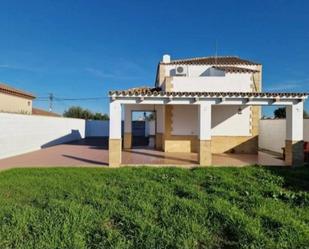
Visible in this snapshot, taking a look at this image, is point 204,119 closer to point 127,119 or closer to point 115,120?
point 115,120

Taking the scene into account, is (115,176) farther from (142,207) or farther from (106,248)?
(106,248)

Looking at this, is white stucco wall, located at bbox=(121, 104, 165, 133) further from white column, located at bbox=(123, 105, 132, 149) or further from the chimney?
the chimney

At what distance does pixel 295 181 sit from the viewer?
1046 centimetres

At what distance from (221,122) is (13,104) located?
2193 cm

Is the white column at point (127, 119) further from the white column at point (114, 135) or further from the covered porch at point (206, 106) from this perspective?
the white column at point (114, 135)

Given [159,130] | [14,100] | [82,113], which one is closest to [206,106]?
[159,130]

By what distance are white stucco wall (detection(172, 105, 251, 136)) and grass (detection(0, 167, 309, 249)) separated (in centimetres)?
840

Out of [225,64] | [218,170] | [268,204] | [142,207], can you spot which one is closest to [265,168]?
[218,170]

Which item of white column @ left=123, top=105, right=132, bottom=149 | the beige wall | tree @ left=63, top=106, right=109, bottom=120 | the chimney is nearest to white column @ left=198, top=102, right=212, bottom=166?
white column @ left=123, top=105, right=132, bottom=149

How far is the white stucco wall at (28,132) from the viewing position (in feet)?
55.9

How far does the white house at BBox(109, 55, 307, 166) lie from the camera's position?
45.9ft

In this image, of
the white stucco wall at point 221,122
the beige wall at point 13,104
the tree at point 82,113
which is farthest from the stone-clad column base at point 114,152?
the tree at point 82,113

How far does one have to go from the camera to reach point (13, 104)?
28984mm

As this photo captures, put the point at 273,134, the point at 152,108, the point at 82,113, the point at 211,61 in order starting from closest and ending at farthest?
the point at 273,134, the point at 152,108, the point at 211,61, the point at 82,113
